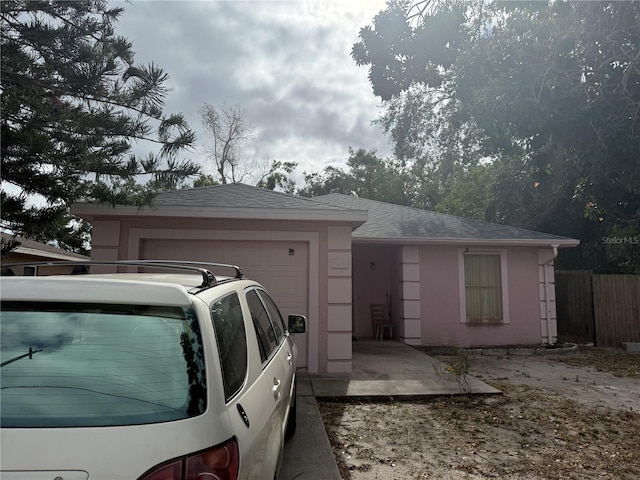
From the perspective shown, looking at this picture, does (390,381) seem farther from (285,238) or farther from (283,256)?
(285,238)

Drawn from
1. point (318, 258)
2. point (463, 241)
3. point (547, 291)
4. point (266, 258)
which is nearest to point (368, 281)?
point (463, 241)

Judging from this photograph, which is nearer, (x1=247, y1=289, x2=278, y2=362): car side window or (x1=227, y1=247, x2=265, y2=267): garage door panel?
(x1=247, y1=289, x2=278, y2=362): car side window

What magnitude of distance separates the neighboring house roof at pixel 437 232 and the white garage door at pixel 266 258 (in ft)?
9.90

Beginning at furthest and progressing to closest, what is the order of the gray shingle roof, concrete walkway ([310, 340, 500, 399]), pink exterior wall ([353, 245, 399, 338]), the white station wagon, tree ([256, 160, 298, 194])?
1. tree ([256, 160, 298, 194])
2. pink exterior wall ([353, 245, 399, 338])
3. the gray shingle roof
4. concrete walkway ([310, 340, 500, 399])
5. the white station wagon

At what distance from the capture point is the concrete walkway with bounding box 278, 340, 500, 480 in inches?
152

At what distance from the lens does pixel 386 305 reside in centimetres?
1205

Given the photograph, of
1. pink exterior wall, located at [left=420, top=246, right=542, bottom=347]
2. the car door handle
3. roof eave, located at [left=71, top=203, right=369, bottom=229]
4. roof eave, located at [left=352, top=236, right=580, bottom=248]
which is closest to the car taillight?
the car door handle

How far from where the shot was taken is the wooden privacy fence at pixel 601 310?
37.1ft

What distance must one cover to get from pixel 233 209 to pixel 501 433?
190 inches

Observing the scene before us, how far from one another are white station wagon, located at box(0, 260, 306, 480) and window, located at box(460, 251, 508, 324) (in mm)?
9520

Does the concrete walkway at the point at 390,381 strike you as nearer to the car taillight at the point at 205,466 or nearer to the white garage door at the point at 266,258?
the white garage door at the point at 266,258

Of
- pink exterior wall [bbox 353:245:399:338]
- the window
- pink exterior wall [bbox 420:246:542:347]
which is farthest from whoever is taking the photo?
pink exterior wall [bbox 353:245:399:338]

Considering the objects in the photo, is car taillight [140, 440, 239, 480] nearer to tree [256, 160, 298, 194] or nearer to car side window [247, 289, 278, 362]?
car side window [247, 289, 278, 362]

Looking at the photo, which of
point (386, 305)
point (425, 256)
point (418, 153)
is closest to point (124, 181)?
point (425, 256)
